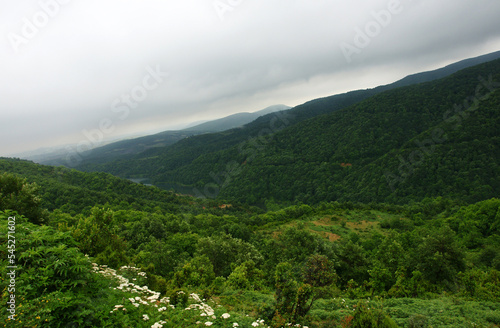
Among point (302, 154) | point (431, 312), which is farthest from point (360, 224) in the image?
point (302, 154)

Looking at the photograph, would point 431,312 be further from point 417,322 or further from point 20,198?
point 20,198

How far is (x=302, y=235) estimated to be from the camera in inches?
921

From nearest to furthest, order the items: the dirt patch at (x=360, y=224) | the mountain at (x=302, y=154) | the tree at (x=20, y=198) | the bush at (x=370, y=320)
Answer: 1. the bush at (x=370, y=320)
2. the tree at (x=20, y=198)
3. the dirt patch at (x=360, y=224)
4. the mountain at (x=302, y=154)

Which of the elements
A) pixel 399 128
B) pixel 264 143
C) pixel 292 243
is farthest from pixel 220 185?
pixel 292 243

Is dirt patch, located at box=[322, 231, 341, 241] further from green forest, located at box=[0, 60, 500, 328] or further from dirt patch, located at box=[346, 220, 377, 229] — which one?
dirt patch, located at box=[346, 220, 377, 229]

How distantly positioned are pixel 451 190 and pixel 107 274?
337 feet

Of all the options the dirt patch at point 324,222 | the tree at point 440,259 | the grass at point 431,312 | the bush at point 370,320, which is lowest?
the dirt patch at point 324,222

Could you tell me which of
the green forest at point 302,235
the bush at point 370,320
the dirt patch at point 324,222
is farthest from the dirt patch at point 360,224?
the bush at point 370,320

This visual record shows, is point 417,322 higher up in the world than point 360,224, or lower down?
higher up

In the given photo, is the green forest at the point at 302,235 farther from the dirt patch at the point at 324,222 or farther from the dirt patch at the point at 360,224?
the dirt patch at the point at 360,224

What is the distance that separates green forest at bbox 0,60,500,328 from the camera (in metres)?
6.07

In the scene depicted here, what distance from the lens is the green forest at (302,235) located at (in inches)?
239

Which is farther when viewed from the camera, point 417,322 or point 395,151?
point 395,151

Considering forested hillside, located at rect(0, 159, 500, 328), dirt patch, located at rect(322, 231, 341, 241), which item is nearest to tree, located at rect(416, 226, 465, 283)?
forested hillside, located at rect(0, 159, 500, 328)
